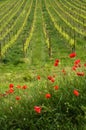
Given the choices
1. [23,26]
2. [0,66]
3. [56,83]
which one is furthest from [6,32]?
[56,83]

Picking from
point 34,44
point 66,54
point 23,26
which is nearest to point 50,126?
point 66,54

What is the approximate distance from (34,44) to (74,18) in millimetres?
21820

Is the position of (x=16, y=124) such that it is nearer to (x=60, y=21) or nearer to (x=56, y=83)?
(x=56, y=83)

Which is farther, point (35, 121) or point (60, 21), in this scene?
point (60, 21)

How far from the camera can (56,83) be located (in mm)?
8672

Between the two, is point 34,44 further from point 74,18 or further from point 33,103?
point 33,103

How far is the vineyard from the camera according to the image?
7763mm

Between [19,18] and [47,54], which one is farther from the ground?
[19,18]

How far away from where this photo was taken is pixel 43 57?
125ft

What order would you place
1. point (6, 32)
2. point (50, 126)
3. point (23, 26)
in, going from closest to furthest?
point (50, 126)
point (6, 32)
point (23, 26)

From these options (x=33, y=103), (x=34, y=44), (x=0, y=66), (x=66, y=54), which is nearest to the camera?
(x=33, y=103)

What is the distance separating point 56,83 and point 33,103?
0.95 meters

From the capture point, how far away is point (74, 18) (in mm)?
65812

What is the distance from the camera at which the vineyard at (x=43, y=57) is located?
306 inches
